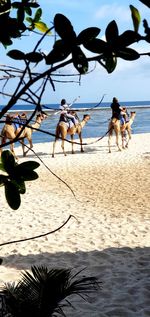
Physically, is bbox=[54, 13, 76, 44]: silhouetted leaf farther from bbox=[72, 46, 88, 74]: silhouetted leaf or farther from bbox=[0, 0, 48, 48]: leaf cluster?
bbox=[0, 0, 48, 48]: leaf cluster

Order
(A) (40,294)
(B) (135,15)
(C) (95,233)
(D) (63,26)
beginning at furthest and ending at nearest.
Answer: (C) (95,233)
(A) (40,294)
(B) (135,15)
(D) (63,26)

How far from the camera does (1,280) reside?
5.07 m

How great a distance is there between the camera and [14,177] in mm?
1341

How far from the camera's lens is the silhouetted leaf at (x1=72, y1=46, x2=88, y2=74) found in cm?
111

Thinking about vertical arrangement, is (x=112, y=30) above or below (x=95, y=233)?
above

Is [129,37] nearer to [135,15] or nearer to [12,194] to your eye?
[135,15]

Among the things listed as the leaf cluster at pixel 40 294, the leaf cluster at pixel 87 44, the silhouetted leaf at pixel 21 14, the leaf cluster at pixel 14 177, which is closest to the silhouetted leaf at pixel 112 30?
the leaf cluster at pixel 87 44

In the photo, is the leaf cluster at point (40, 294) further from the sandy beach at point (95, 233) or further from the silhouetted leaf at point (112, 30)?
the silhouetted leaf at point (112, 30)

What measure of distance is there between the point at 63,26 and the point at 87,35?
73mm

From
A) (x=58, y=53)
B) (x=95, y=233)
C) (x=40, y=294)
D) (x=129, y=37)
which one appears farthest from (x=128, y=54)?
(x=95, y=233)

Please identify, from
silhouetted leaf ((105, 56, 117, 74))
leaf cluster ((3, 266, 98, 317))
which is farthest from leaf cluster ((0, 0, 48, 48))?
leaf cluster ((3, 266, 98, 317))

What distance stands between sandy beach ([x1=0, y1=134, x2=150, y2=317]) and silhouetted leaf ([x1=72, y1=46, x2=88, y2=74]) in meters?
0.76

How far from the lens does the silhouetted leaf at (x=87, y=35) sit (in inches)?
42.9

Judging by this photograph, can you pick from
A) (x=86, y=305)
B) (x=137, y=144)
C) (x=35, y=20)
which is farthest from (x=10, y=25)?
(x=137, y=144)
